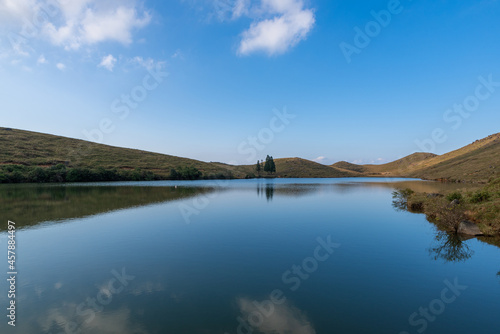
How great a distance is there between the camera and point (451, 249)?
19.8 m

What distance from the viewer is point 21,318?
1013 cm

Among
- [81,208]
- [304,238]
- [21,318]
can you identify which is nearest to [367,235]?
[304,238]

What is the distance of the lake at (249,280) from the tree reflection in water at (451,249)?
0.31 feet

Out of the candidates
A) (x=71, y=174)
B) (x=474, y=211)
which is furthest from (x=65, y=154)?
(x=474, y=211)

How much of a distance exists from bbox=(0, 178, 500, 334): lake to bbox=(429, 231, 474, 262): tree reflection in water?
9cm

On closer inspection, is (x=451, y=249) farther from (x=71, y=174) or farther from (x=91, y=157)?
(x=91, y=157)

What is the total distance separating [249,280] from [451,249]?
17260mm

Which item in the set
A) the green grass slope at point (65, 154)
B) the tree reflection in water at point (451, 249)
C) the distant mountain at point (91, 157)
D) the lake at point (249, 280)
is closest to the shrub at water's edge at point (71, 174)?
the green grass slope at point (65, 154)

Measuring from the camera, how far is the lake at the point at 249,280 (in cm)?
996

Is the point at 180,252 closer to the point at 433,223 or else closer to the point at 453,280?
the point at 453,280

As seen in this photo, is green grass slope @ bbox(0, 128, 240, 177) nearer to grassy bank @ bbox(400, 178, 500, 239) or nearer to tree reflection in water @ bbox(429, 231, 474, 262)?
grassy bank @ bbox(400, 178, 500, 239)

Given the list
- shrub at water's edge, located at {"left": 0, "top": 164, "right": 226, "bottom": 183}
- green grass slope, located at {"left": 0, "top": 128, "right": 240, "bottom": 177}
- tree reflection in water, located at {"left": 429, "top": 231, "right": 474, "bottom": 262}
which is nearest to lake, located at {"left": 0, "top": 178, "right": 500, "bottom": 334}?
tree reflection in water, located at {"left": 429, "top": 231, "right": 474, "bottom": 262}

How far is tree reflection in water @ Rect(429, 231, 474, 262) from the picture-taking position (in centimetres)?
1805

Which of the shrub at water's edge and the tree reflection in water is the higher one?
the shrub at water's edge
